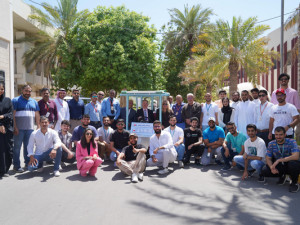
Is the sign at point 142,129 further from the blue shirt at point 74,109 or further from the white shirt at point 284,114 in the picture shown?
the white shirt at point 284,114

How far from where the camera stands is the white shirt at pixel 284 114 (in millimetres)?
6941

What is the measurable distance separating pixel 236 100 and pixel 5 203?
6940 millimetres

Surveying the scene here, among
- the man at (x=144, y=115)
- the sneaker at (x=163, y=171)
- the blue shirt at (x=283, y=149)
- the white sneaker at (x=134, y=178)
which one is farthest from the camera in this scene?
the man at (x=144, y=115)

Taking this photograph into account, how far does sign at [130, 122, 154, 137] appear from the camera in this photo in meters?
9.76

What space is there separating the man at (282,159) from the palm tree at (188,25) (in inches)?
973

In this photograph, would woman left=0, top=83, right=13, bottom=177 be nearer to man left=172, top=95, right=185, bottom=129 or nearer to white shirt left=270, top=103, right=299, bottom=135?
man left=172, top=95, right=185, bottom=129

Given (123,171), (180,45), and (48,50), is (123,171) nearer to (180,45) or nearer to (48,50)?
(48,50)

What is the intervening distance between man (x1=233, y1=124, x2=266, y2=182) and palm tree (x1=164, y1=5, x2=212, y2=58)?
23983mm

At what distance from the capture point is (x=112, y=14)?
2436 cm

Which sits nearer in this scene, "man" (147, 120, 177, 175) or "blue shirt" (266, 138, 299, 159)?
"blue shirt" (266, 138, 299, 159)

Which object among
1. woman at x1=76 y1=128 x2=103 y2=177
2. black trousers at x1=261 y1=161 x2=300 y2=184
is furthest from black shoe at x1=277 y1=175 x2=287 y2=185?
woman at x1=76 y1=128 x2=103 y2=177

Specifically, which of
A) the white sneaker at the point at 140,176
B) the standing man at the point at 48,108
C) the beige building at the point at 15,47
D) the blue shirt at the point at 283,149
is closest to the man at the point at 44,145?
the standing man at the point at 48,108

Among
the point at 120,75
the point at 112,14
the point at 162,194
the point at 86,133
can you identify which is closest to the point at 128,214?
the point at 162,194

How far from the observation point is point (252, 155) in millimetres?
7176
